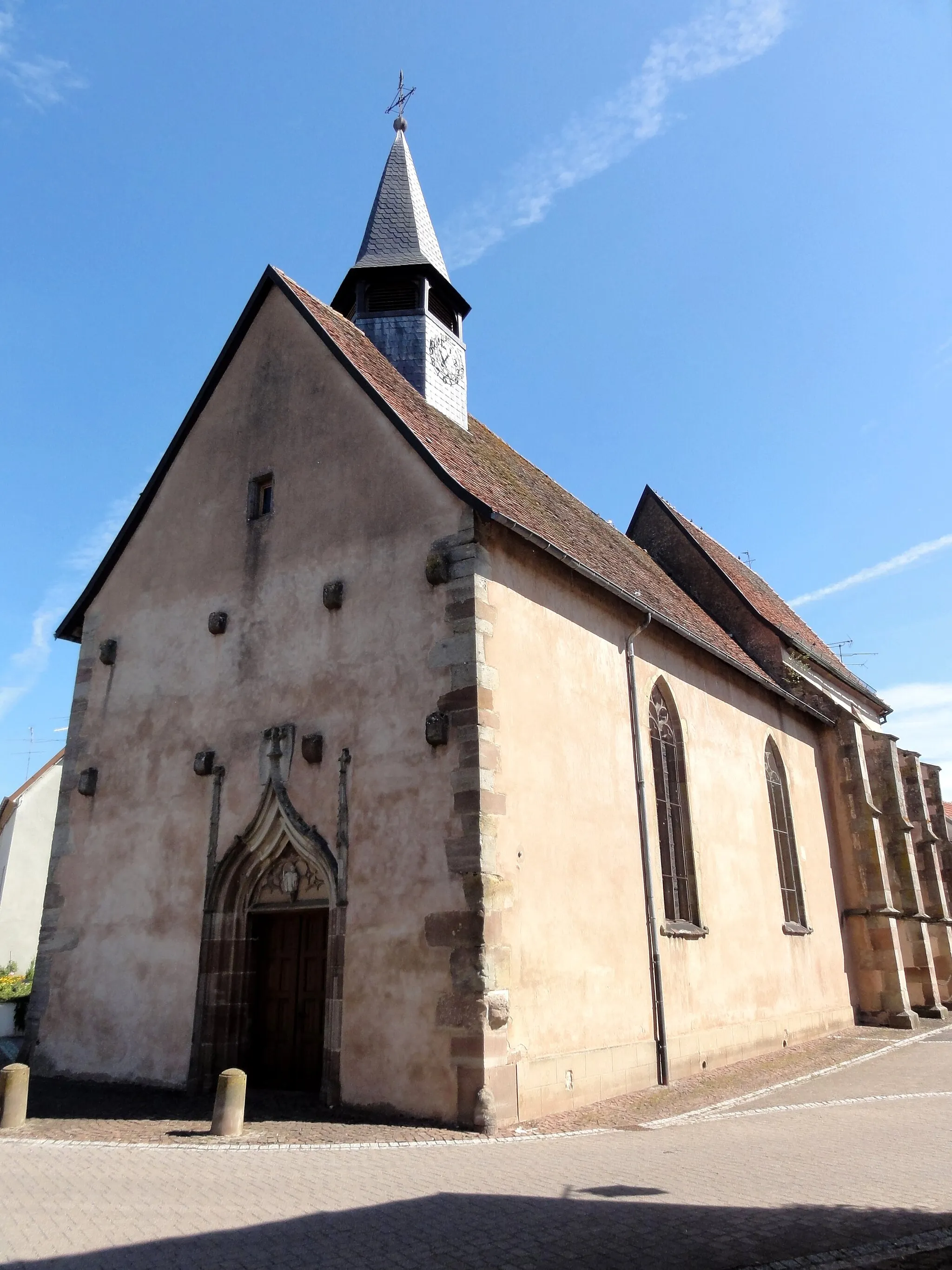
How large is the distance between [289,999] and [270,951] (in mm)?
605

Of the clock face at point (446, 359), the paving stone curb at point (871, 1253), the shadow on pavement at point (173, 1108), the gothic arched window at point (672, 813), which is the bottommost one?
the paving stone curb at point (871, 1253)

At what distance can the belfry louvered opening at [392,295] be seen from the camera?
1517cm

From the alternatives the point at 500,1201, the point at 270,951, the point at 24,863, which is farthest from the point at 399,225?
the point at 24,863

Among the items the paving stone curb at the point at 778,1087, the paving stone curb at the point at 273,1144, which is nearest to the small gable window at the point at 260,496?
the paving stone curb at the point at 273,1144

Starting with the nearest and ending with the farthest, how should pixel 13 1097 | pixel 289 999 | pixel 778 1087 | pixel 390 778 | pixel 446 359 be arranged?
1. pixel 13 1097
2. pixel 390 778
3. pixel 289 999
4. pixel 778 1087
5. pixel 446 359

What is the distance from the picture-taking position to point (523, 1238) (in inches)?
200

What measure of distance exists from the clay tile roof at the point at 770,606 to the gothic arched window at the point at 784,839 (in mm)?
3295

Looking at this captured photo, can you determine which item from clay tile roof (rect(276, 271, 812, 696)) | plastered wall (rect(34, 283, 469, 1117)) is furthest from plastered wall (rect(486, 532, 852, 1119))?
plastered wall (rect(34, 283, 469, 1117))

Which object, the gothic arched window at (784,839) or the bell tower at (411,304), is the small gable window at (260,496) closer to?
the bell tower at (411,304)

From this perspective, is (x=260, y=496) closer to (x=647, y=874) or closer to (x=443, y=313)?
(x=443, y=313)

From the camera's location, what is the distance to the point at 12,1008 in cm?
1398

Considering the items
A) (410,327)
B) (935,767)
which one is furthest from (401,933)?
(935,767)

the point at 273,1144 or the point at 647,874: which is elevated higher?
the point at 647,874

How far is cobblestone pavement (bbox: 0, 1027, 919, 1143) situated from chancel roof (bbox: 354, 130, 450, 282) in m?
12.3
